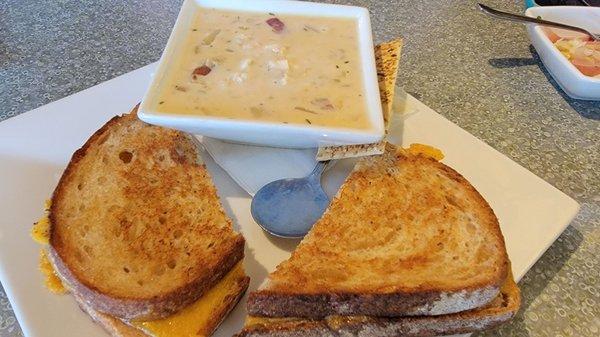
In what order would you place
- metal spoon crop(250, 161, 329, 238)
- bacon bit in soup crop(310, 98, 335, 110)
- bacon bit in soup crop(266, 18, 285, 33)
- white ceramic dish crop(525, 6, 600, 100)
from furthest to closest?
white ceramic dish crop(525, 6, 600, 100) → bacon bit in soup crop(266, 18, 285, 33) → bacon bit in soup crop(310, 98, 335, 110) → metal spoon crop(250, 161, 329, 238)

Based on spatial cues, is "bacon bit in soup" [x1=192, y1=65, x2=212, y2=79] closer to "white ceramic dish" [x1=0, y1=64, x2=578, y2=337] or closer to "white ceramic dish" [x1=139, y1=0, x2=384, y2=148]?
"white ceramic dish" [x1=139, y1=0, x2=384, y2=148]

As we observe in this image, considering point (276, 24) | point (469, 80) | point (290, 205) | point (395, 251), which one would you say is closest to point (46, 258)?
point (290, 205)

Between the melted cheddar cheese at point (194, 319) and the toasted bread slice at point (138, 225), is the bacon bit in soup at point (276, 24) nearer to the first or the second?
the toasted bread slice at point (138, 225)

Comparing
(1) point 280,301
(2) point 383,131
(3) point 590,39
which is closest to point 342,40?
(2) point 383,131

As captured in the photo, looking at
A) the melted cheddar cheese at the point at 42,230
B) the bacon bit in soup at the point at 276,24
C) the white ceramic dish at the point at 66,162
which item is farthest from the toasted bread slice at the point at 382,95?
the melted cheddar cheese at the point at 42,230

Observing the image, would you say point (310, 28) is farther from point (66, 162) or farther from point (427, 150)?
point (66, 162)

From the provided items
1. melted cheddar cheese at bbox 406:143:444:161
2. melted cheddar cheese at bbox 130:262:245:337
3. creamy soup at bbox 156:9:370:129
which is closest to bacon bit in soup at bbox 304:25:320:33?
creamy soup at bbox 156:9:370:129

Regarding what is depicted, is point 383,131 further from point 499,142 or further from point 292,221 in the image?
point 499,142

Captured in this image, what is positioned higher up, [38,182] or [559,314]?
[38,182]
